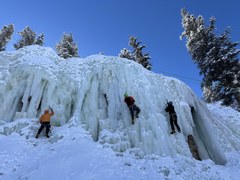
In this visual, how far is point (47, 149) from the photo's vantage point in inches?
426

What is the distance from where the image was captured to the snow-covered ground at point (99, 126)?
9.52m

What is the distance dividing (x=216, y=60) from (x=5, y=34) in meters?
30.2

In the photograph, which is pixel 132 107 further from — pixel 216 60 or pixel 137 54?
pixel 137 54

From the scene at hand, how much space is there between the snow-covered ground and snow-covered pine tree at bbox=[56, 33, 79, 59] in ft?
49.5

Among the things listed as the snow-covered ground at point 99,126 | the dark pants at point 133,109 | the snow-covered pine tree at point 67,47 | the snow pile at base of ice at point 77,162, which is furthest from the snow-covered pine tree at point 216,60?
the snow-covered pine tree at point 67,47

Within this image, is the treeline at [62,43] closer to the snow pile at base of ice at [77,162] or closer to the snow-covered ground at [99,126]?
the snow-covered ground at [99,126]

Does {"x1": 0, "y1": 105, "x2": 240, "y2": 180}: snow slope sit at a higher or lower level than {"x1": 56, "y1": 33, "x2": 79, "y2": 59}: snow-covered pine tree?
lower

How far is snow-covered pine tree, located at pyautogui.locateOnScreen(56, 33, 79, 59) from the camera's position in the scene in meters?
32.9


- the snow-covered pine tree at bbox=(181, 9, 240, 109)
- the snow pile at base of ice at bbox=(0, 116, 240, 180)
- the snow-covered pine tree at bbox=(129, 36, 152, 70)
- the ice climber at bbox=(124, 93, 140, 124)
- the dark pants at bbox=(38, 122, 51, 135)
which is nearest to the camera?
the snow pile at base of ice at bbox=(0, 116, 240, 180)

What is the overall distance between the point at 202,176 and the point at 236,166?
10.5ft

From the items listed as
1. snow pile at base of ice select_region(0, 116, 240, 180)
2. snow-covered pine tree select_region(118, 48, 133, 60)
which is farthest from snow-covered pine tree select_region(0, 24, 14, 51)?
snow pile at base of ice select_region(0, 116, 240, 180)

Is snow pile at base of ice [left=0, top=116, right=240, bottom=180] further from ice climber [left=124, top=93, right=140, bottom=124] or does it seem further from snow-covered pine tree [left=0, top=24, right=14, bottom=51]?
snow-covered pine tree [left=0, top=24, right=14, bottom=51]

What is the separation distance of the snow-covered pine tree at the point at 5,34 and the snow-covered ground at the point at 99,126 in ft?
60.5

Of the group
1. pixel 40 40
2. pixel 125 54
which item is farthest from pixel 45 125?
pixel 40 40
